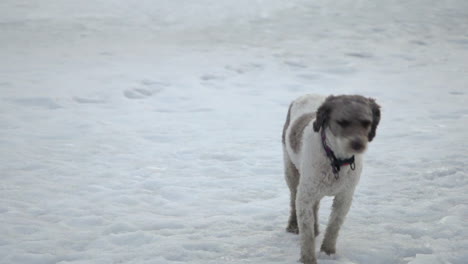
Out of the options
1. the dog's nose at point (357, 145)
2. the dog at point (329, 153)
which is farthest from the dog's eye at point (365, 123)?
the dog's nose at point (357, 145)

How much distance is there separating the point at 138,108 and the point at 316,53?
23.3 feet

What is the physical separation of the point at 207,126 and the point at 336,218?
20.2 ft

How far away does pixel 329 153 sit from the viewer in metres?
4.82

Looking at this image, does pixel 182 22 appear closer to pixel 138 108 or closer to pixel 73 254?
pixel 138 108

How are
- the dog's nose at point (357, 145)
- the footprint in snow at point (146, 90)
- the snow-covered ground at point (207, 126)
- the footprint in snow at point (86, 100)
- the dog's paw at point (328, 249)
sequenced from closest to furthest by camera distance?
1. the dog's nose at point (357, 145)
2. the dog's paw at point (328, 249)
3. the snow-covered ground at point (207, 126)
4. the footprint in snow at point (86, 100)
5. the footprint in snow at point (146, 90)

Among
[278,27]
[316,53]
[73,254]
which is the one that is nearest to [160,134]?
[73,254]

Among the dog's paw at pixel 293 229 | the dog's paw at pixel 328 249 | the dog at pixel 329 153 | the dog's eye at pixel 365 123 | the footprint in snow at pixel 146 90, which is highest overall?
the dog's eye at pixel 365 123

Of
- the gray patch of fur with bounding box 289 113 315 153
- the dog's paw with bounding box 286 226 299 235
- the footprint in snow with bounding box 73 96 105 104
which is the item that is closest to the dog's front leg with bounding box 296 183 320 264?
the gray patch of fur with bounding box 289 113 315 153

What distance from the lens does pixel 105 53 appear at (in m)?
16.4

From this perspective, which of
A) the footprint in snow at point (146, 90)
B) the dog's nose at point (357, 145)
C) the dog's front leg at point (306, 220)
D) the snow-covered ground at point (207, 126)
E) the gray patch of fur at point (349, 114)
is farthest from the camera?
the footprint in snow at point (146, 90)

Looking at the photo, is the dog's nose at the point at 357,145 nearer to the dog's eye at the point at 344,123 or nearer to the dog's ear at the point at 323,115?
the dog's eye at the point at 344,123

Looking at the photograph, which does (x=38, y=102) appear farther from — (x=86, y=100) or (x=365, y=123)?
(x=365, y=123)

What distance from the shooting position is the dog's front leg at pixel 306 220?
503 centimetres

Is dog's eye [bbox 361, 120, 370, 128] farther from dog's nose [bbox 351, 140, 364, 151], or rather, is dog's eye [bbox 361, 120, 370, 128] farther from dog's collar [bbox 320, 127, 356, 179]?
dog's collar [bbox 320, 127, 356, 179]
